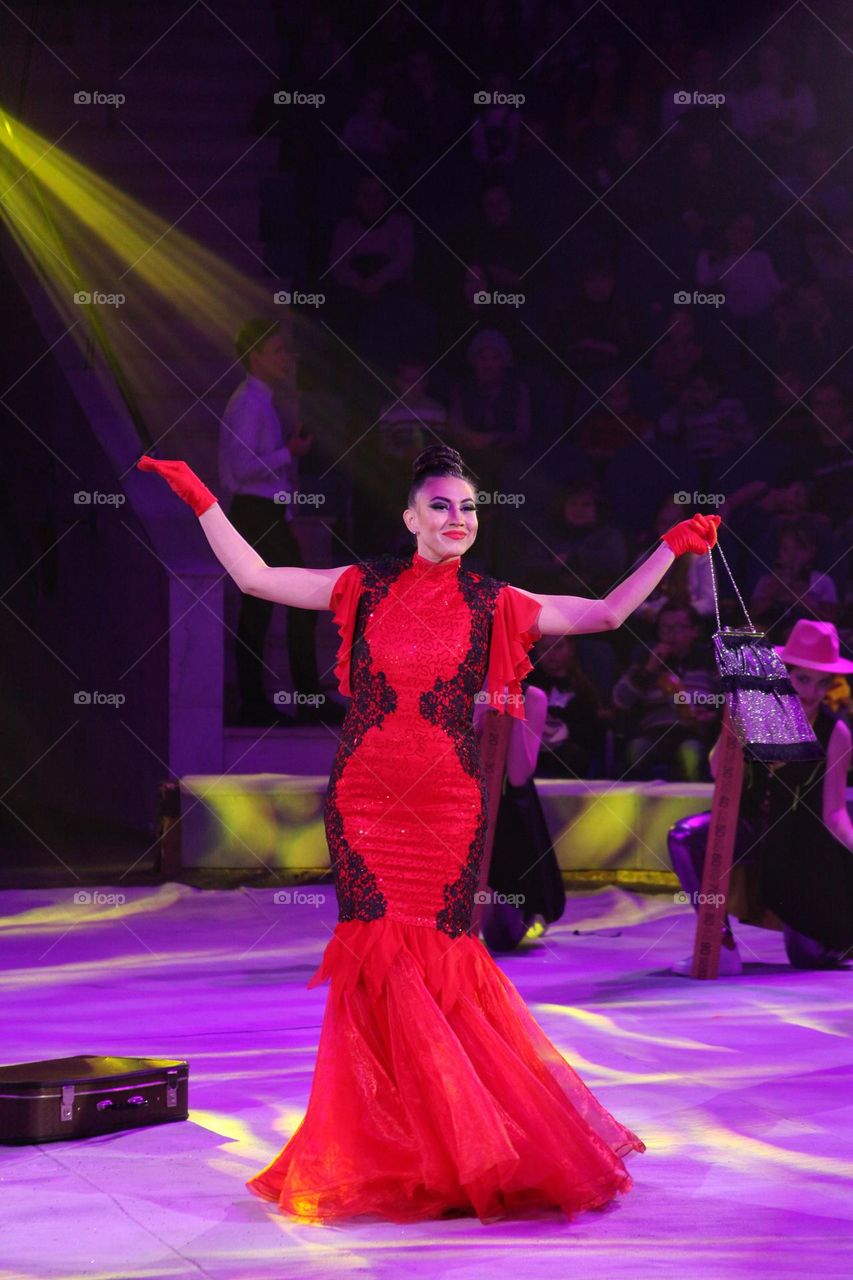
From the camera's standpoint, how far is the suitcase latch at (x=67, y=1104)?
3.39 meters

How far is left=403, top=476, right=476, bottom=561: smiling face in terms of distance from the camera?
3.15 meters

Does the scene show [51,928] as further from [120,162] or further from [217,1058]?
[120,162]

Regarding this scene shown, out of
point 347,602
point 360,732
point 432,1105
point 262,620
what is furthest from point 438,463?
point 262,620

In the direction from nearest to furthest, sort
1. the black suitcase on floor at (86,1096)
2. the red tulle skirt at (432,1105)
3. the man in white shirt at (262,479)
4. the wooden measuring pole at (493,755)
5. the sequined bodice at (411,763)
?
the red tulle skirt at (432,1105), the sequined bodice at (411,763), the black suitcase on floor at (86,1096), the wooden measuring pole at (493,755), the man in white shirt at (262,479)

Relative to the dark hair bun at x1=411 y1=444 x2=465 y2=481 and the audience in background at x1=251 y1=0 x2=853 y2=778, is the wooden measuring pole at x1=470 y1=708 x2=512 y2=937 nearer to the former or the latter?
the audience in background at x1=251 y1=0 x2=853 y2=778

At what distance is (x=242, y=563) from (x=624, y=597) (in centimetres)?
69

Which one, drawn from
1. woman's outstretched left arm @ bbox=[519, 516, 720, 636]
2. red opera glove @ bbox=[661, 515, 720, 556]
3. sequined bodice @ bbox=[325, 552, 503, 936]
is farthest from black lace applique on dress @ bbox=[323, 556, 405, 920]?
red opera glove @ bbox=[661, 515, 720, 556]

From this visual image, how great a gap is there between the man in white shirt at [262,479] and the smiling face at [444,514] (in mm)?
4383

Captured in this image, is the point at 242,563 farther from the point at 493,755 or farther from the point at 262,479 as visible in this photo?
the point at 262,479

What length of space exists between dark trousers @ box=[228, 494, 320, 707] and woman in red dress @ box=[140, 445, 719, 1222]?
4.35 meters

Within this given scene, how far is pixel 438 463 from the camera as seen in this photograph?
3191mm

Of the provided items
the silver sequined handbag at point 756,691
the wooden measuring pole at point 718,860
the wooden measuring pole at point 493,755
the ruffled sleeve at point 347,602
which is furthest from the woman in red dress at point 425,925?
the wooden measuring pole at point 493,755

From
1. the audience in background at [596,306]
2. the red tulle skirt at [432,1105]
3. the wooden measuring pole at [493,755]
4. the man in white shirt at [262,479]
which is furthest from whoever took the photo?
the audience in background at [596,306]

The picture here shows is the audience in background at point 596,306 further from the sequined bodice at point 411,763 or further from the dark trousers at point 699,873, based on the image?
the sequined bodice at point 411,763
